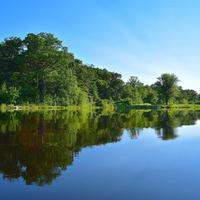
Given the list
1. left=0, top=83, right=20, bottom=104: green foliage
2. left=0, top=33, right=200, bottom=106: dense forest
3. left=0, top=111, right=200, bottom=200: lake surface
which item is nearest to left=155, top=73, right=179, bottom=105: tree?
left=0, top=33, right=200, bottom=106: dense forest

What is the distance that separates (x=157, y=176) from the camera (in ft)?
38.7

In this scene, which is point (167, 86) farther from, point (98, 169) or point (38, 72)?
point (98, 169)

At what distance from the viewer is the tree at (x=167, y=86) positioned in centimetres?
14432

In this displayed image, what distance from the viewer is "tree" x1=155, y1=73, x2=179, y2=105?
5682 inches

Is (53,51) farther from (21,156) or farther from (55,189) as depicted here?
(55,189)

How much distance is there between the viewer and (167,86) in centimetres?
14675

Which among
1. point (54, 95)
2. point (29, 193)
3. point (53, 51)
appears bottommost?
point (29, 193)

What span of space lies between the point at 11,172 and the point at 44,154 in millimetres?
3659

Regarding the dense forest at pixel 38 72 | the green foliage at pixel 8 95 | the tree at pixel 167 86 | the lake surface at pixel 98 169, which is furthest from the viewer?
the tree at pixel 167 86

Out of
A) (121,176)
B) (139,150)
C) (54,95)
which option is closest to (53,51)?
(54,95)

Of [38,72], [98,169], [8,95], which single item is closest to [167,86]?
[38,72]

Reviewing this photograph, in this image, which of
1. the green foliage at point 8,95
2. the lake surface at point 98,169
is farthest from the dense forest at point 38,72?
the lake surface at point 98,169

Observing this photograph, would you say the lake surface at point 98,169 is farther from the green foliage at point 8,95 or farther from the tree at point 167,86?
the tree at point 167,86

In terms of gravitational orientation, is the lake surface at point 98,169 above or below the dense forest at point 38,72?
below
